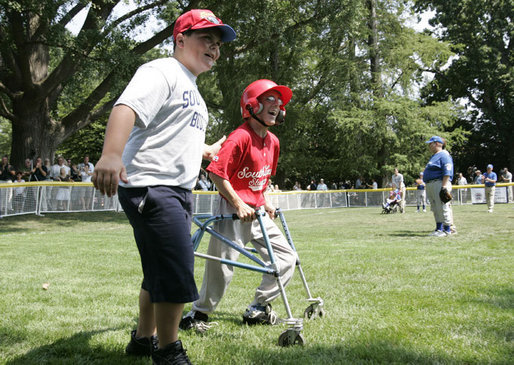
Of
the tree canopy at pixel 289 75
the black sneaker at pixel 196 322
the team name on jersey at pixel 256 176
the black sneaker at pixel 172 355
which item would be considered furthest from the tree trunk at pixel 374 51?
the black sneaker at pixel 172 355

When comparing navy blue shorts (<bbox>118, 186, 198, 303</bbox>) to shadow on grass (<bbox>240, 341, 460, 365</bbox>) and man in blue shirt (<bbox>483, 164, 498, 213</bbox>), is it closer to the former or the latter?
shadow on grass (<bbox>240, 341, 460, 365</bbox>)

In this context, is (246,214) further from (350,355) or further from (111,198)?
(111,198)

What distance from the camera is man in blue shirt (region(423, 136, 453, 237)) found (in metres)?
10.4

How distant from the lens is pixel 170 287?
101 inches

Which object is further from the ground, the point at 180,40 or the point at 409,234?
the point at 180,40

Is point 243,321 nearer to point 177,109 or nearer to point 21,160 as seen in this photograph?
point 177,109

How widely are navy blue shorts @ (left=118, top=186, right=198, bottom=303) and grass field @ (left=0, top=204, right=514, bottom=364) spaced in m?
0.69

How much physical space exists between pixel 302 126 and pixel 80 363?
3504 centimetres

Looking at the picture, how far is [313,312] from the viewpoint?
4078 mm

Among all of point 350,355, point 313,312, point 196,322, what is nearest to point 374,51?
point 313,312

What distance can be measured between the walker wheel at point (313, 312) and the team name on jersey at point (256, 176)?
1066mm

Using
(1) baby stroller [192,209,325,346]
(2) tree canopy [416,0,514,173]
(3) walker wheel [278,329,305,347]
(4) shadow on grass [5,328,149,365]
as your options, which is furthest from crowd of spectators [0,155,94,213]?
(2) tree canopy [416,0,514,173]


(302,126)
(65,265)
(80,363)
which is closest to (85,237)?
(65,265)

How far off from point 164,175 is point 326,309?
2.35 meters
